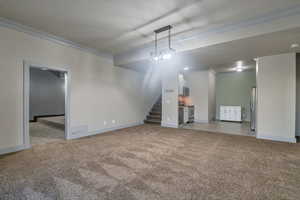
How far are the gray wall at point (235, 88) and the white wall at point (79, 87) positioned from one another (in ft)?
14.4

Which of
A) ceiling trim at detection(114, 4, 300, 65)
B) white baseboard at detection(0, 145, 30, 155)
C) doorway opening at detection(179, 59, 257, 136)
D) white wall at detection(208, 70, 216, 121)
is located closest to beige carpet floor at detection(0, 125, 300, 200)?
white baseboard at detection(0, 145, 30, 155)

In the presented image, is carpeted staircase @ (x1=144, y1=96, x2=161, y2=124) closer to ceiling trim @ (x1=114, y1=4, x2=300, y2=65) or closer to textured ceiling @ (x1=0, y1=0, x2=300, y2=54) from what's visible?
ceiling trim @ (x1=114, y1=4, x2=300, y2=65)

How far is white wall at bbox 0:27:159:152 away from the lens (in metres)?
3.35

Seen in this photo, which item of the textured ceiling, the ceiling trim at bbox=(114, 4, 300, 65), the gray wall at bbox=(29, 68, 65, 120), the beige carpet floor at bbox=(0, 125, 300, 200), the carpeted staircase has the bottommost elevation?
the beige carpet floor at bbox=(0, 125, 300, 200)

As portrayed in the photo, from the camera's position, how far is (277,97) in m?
4.55

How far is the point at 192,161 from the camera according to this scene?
2.98m

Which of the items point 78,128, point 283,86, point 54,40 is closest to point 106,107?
point 78,128

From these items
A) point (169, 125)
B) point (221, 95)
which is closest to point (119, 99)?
point (169, 125)

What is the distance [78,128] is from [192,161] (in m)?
3.68

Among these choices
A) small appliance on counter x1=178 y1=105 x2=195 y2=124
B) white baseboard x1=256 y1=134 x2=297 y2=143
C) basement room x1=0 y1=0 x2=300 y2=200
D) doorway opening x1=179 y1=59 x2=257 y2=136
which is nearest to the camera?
basement room x1=0 y1=0 x2=300 y2=200

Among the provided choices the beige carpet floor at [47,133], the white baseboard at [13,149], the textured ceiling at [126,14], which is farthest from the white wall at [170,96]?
the white baseboard at [13,149]

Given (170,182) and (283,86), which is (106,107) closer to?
(170,182)

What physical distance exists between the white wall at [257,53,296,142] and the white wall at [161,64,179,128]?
3.05 meters

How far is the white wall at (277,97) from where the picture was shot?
438 cm
